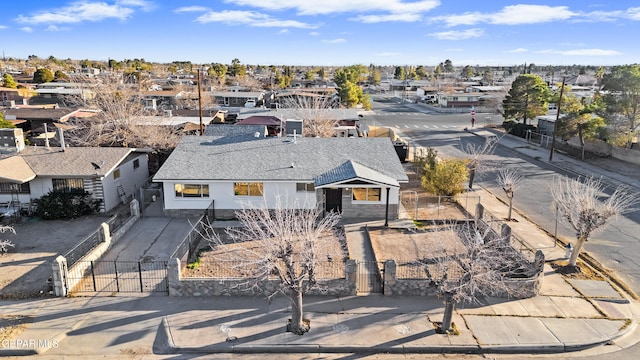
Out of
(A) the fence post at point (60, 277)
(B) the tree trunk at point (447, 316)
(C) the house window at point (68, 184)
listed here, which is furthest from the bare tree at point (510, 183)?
(C) the house window at point (68, 184)

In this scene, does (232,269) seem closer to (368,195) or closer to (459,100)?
(368,195)

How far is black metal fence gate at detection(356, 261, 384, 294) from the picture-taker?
→ 58.4 ft

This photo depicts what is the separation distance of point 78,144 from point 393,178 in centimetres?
2762

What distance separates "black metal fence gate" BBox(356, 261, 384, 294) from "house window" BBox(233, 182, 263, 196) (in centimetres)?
872

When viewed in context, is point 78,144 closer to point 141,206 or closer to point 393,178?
point 141,206

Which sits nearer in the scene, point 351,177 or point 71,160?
point 351,177

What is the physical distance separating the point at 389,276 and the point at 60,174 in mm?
20044

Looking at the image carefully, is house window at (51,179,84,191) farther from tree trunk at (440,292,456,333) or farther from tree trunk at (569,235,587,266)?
tree trunk at (569,235,587,266)

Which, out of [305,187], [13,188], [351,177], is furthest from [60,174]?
[351,177]

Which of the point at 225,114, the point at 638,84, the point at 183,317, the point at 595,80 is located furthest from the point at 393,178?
the point at 595,80

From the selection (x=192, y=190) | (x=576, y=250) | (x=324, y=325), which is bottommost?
(x=324, y=325)

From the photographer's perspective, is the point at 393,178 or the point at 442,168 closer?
the point at 393,178

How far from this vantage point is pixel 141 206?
92.5 ft

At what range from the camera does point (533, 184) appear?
3491 cm
